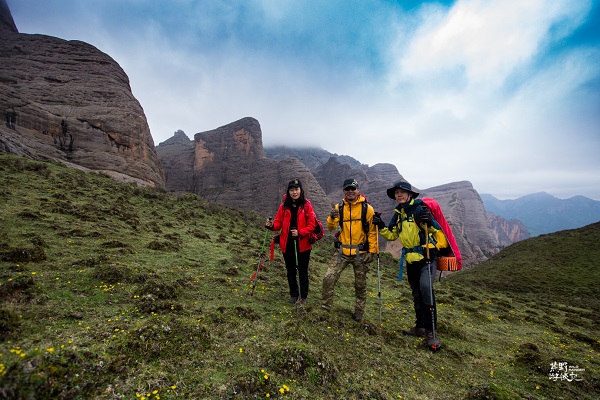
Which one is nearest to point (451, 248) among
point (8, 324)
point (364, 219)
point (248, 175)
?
point (364, 219)

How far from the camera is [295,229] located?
792 centimetres

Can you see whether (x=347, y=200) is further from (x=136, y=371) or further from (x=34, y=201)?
(x=34, y=201)

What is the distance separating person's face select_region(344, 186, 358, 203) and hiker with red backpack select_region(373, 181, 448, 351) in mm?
884

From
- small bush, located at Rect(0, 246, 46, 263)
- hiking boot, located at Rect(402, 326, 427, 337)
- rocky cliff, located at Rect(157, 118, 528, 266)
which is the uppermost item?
rocky cliff, located at Rect(157, 118, 528, 266)

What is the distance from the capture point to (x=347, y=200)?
7.76m

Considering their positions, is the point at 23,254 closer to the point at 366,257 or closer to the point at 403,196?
the point at 366,257

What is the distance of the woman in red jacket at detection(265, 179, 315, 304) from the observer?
8.05m

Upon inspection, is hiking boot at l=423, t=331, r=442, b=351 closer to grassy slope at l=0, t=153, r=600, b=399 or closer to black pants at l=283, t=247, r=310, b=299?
grassy slope at l=0, t=153, r=600, b=399

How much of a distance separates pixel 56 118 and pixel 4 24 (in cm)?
5055

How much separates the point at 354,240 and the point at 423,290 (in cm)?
222

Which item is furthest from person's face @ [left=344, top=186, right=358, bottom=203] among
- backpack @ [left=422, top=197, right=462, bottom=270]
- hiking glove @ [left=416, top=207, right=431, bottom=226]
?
backpack @ [left=422, top=197, right=462, bottom=270]

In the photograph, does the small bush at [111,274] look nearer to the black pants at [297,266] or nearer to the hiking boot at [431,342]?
the black pants at [297,266]

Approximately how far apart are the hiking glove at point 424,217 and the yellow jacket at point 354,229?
1.28 m

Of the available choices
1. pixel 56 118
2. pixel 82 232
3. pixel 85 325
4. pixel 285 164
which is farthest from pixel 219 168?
pixel 85 325
